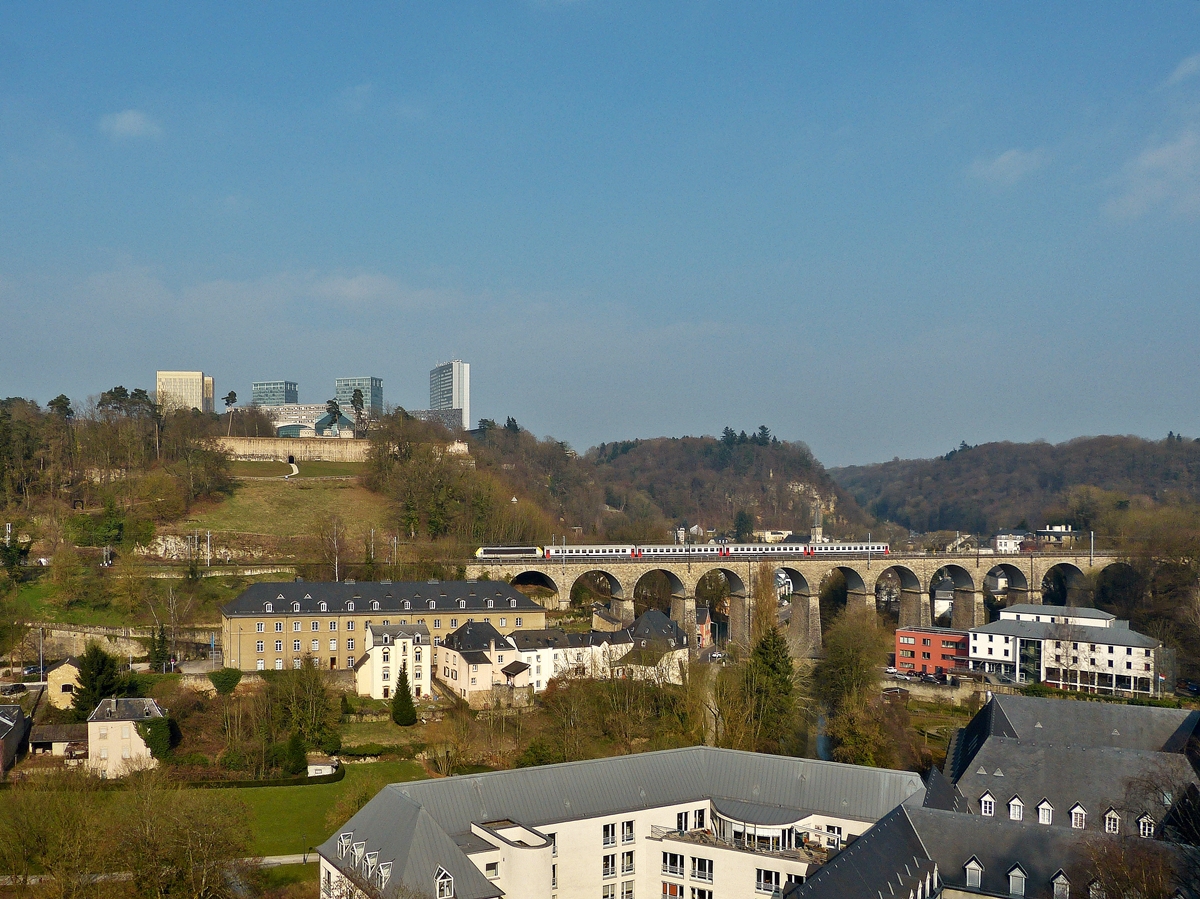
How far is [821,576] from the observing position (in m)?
70.6

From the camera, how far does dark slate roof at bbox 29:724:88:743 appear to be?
118 feet

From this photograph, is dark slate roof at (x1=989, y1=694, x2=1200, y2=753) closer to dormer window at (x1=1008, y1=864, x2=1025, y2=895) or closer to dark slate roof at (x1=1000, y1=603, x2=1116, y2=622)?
dormer window at (x1=1008, y1=864, x2=1025, y2=895)

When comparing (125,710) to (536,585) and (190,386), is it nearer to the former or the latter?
(536,585)


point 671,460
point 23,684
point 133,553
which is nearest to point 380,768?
point 23,684

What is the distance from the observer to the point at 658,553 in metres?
67.8

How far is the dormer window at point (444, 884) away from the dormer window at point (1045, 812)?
16.3 meters

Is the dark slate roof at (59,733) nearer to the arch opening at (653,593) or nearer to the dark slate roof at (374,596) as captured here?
the dark slate roof at (374,596)

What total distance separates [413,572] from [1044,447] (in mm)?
155578

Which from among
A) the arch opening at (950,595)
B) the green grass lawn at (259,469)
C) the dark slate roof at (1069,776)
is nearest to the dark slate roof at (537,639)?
the dark slate roof at (1069,776)

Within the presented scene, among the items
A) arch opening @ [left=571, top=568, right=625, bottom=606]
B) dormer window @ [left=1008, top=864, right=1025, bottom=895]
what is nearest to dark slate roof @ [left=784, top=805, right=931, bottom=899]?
dormer window @ [left=1008, top=864, right=1025, bottom=895]

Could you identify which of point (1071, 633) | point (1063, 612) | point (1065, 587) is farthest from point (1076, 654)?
point (1065, 587)

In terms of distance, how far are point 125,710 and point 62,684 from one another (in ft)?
18.6

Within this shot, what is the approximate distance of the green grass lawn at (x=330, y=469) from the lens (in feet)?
277

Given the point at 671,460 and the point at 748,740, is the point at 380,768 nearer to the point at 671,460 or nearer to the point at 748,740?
the point at 748,740
